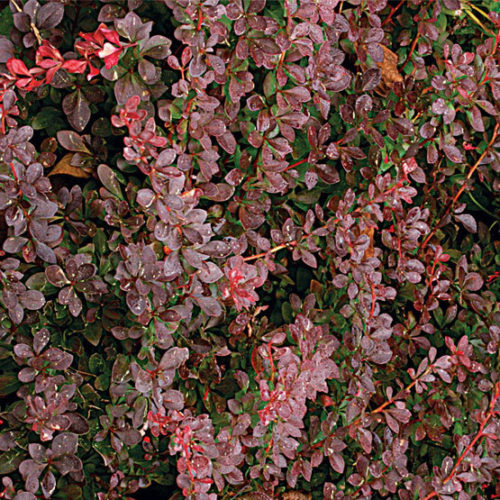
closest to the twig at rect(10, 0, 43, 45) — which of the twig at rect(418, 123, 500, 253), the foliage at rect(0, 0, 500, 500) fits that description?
the foliage at rect(0, 0, 500, 500)

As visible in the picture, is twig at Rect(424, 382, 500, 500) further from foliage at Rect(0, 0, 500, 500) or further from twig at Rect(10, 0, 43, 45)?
twig at Rect(10, 0, 43, 45)

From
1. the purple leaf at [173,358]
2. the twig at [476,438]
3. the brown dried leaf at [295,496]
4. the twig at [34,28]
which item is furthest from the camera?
the twig at [476,438]

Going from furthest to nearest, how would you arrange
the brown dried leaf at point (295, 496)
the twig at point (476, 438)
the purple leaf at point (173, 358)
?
the twig at point (476, 438) → the brown dried leaf at point (295, 496) → the purple leaf at point (173, 358)

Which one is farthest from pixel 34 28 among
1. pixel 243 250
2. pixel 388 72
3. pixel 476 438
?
pixel 476 438

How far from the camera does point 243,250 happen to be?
1.30 metres

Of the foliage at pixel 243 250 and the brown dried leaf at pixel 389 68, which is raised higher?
the brown dried leaf at pixel 389 68

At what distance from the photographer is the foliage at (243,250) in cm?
116

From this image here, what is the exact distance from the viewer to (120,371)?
47.3 inches

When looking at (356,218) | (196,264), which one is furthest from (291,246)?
(196,264)

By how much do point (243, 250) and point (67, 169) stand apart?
37 centimetres

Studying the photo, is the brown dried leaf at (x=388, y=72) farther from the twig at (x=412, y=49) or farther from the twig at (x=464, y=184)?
the twig at (x=464, y=184)

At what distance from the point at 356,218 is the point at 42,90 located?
2.27 feet

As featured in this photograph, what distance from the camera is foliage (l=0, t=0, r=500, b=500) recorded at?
45.6 inches

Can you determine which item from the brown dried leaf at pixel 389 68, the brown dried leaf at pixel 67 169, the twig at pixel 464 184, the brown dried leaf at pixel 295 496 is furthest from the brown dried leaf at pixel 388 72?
the brown dried leaf at pixel 295 496
